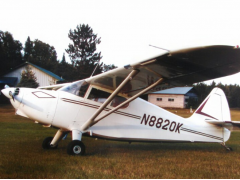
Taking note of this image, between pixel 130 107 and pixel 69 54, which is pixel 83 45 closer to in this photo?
pixel 69 54

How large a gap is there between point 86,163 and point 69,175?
95cm

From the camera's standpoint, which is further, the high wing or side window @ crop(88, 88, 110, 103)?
side window @ crop(88, 88, 110, 103)

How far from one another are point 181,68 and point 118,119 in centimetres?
245

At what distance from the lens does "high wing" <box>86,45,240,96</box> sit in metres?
4.27

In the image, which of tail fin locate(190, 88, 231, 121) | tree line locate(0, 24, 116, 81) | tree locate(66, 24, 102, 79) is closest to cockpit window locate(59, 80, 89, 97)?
tail fin locate(190, 88, 231, 121)

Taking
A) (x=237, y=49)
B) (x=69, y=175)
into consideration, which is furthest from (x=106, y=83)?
(x=237, y=49)

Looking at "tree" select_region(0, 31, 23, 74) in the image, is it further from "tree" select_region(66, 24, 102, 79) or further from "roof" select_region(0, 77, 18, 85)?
"tree" select_region(66, 24, 102, 79)

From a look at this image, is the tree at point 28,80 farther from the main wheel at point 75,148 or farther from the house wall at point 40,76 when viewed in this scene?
the main wheel at point 75,148

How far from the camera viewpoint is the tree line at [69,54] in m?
13.2

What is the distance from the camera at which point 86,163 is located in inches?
206

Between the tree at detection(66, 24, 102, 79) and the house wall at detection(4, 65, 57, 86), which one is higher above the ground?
the tree at detection(66, 24, 102, 79)

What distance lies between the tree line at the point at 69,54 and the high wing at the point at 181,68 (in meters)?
4.83

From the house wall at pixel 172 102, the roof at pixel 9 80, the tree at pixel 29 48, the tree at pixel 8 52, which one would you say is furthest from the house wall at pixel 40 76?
the house wall at pixel 172 102

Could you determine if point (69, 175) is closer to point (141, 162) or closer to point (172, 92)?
point (141, 162)
